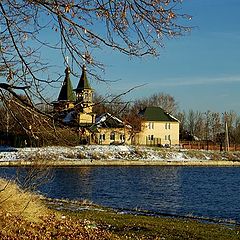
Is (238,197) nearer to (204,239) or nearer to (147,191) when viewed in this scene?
(147,191)

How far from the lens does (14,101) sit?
7.15 meters

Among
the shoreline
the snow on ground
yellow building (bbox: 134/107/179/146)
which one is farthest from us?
yellow building (bbox: 134/107/179/146)

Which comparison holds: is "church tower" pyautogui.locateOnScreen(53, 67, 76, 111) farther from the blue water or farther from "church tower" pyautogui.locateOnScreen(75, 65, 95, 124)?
the blue water

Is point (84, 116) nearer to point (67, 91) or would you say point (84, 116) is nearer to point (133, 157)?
point (67, 91)

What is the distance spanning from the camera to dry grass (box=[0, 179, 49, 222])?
38.0ft

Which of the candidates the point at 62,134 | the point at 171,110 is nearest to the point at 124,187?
the point at 62,134

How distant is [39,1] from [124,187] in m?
28.1

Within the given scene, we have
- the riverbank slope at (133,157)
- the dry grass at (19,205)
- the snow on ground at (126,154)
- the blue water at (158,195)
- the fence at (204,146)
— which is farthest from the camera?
the fence at (204,146)

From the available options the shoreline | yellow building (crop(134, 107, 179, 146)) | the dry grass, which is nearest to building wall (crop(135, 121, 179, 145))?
yellow building (crop(134, 107, 179, 146))

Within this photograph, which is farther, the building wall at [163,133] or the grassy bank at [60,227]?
the building wall at [163,133]

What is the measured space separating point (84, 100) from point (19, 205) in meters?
5.73

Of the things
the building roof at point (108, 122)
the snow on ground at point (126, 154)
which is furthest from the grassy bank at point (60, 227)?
the snow on ground at point (126, 154)

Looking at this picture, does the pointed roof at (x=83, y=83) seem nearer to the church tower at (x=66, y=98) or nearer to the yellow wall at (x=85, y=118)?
the church tower at (x=66, y=98)

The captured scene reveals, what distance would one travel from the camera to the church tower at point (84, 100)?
272 inches
